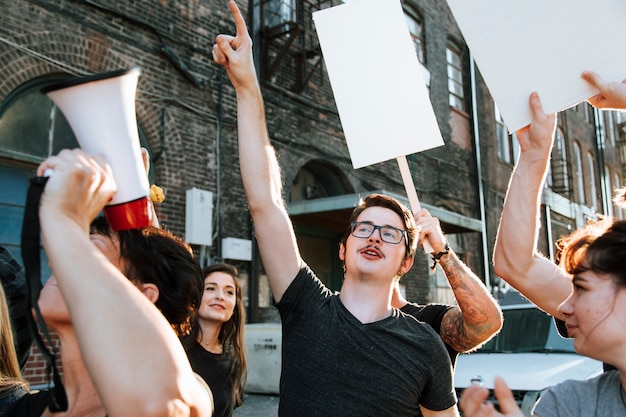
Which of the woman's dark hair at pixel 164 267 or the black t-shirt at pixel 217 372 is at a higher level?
the woman's dark hair at pixel 164 267

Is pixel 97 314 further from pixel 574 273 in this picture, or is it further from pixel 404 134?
pixel 404 134

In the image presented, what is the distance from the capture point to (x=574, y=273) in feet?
5.36

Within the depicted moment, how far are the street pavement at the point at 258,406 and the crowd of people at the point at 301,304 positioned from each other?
4002mm

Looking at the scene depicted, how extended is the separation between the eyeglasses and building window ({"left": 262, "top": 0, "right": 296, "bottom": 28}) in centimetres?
795

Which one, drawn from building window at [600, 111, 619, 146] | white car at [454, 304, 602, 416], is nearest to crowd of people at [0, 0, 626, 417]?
white car at [454, 304, 602, 416]

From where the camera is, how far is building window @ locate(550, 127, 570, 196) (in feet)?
61.9

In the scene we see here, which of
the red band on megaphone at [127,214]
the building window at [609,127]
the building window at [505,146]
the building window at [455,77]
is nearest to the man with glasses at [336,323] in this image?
the red band on megaphone at [127,214]

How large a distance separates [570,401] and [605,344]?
0.20 metres

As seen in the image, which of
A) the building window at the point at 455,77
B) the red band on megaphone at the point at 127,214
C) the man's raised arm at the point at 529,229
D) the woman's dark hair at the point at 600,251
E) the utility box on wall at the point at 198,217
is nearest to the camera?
the red band on megaphone at the point at 127,214

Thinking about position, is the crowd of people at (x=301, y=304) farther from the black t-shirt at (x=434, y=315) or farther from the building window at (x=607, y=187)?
the building window at (x=607, y=187)

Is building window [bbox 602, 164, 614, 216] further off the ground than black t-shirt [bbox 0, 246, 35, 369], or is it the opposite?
building window [bbox 602, 164, 614, 216]

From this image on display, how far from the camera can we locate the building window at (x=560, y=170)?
742 inches

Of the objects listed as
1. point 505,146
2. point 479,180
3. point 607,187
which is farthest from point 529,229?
point 607,187

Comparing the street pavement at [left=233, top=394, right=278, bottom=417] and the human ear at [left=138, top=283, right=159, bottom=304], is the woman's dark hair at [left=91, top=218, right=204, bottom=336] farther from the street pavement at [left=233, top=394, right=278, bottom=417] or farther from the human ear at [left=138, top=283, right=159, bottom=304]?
the street pavement at [left=233, top=394, right=278, bottom=417]
